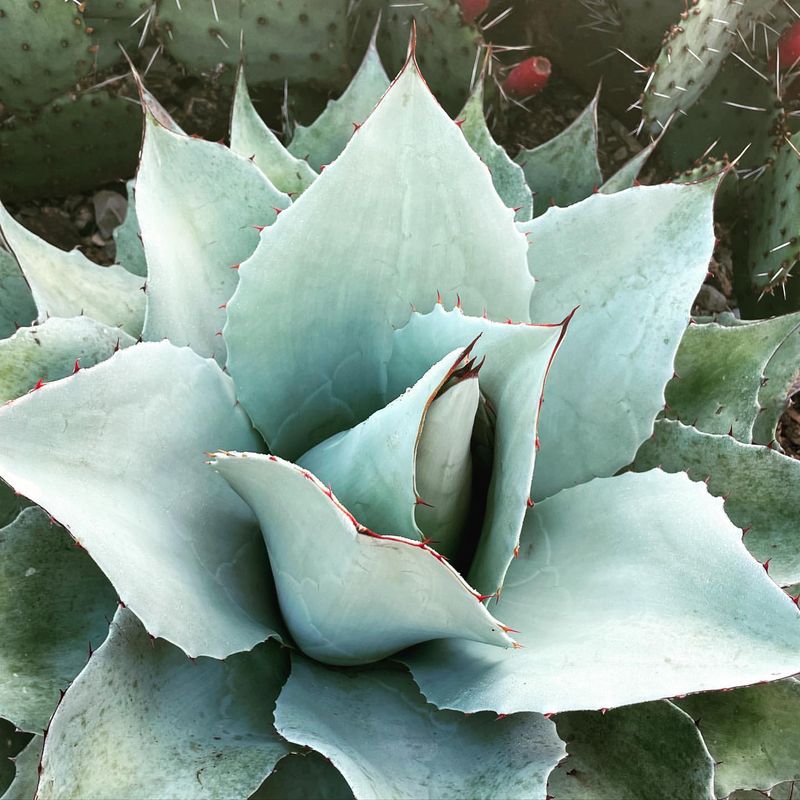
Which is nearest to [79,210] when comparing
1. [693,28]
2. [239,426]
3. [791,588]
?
[239,426]

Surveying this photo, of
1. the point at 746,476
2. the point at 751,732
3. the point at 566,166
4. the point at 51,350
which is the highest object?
the point at 51,350

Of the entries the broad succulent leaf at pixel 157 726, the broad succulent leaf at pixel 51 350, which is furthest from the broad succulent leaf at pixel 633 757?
the broad succulent leaf at pixel 51 350

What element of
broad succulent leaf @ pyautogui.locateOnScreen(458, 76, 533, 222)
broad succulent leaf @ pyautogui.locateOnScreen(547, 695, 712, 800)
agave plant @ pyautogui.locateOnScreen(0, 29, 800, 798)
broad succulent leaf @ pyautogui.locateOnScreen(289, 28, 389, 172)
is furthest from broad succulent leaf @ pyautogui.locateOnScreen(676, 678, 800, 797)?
broad succulent leaf @ pyautogui.locateOnScreen(289, 28, 389, 172)

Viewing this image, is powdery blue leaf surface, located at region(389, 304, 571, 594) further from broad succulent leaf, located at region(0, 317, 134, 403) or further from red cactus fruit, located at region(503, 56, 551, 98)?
red cactus fruit, located at region(503, 56, 551, 98)

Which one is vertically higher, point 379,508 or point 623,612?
point 379,508

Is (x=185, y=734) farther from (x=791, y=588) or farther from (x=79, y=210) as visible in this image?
(x=79, y=210)

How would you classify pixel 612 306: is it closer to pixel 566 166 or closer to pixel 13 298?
pixel 566 166

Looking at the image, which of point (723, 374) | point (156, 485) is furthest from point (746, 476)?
point (156, 485)

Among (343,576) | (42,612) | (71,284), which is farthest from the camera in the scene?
(71,284)
